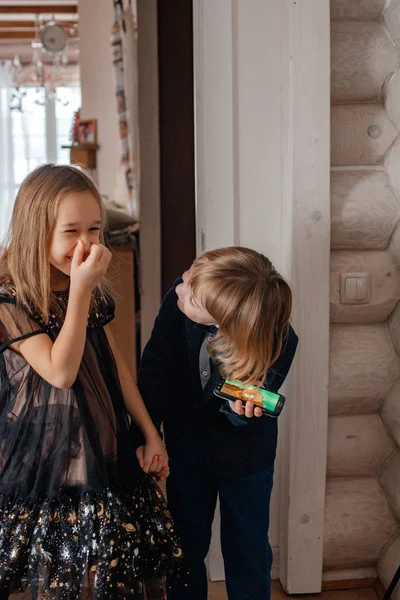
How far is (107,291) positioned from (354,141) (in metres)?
0.85

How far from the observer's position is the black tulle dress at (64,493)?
1406mm

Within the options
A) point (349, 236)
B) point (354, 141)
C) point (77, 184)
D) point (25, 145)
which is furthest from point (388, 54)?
point (25, 145)

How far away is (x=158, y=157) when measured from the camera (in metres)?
2.89

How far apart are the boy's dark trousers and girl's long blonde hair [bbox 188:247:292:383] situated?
0.34 meters

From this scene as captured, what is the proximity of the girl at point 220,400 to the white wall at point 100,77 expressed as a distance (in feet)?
11.3

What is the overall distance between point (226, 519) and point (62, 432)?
572mm

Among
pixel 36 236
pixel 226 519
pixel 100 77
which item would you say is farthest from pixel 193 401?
pixel 100 77

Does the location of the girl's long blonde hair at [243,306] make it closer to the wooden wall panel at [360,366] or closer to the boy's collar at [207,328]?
the boy's collar at [207,328]

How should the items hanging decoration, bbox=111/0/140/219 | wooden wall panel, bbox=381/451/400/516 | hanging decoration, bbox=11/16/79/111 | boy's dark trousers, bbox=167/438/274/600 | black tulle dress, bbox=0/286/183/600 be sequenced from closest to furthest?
black tulle dress, bbox=0/286/183/600 < boy's dark trousers, bbox=167/438/274/600 < wooden wall panel, bbox=381/451/400/516 < hanging decoration, bbox=111/0/140/219 < hanging decoration, bbox=11/16/79/111

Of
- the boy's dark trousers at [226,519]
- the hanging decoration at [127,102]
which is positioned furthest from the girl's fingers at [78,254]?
the hanging decoration at [127,102]

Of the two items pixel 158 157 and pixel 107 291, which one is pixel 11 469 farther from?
pixel 158 157

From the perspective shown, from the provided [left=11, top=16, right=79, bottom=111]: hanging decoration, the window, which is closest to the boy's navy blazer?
[left=11, top=16, right=79, bottom=111]: hanging decoration

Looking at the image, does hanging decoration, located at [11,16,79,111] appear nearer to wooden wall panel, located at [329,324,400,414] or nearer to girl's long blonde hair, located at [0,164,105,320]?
wooden wall panel, located at [329,324,400,414]

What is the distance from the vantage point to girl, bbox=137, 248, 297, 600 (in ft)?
5.02
